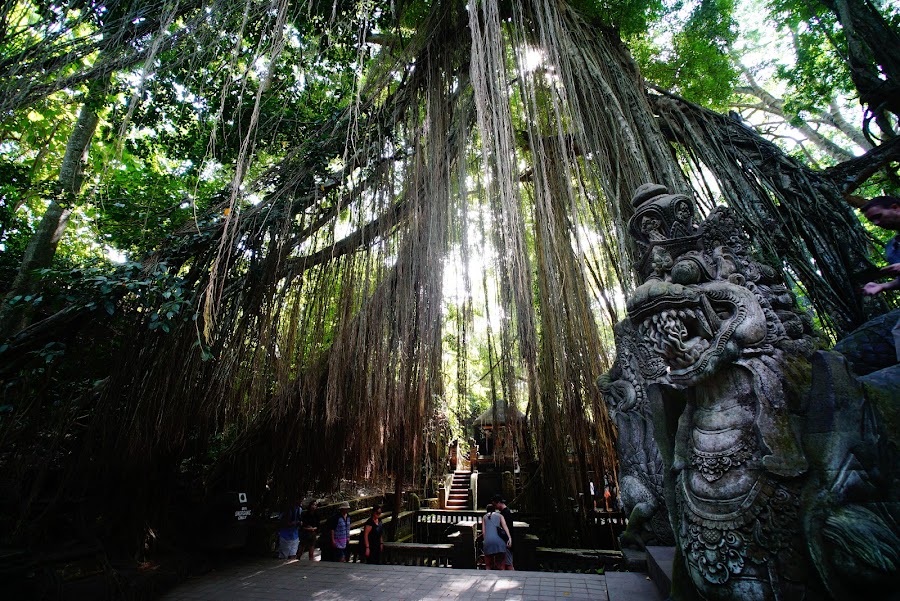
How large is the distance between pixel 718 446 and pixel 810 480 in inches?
8.2

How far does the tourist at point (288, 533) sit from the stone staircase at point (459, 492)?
187 inches

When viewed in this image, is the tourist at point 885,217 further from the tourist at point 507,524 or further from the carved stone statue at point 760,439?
the tourist at point 507,524

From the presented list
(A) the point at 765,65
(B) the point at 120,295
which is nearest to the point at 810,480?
(B) the point at 120,295

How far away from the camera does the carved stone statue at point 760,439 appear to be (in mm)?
998

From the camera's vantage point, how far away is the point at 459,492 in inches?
372

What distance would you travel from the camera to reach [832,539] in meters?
0.97

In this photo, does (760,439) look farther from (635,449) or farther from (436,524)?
(436,524)

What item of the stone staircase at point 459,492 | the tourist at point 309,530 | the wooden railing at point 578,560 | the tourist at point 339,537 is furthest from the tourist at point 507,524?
the stone staircase at point 459,492

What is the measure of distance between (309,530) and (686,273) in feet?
17.4

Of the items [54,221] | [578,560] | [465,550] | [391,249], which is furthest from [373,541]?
[54,221]

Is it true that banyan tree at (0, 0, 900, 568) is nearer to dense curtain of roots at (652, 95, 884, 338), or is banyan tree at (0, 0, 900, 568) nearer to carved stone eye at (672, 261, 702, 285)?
dense curtain of roots at (652, 95, 884, 338)

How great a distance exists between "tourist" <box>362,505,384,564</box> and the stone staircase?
4.36 metres

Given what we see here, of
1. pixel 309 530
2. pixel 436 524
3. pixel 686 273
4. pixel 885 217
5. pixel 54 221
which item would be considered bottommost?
pixel 436 524

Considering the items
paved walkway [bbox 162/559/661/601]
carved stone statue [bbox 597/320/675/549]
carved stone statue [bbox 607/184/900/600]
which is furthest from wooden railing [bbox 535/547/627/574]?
carved stone statue [bbox 607/184/900/600]
